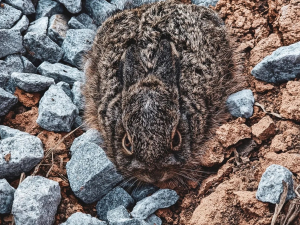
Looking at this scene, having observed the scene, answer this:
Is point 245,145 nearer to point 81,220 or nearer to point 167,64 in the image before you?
point 167,64

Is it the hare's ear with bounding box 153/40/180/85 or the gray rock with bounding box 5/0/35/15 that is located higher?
the gray rock with bounding box 5/0/35/15

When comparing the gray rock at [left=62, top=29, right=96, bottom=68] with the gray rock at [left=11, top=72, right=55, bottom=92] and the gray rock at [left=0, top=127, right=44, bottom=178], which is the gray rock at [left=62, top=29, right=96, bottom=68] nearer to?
the gray rock at [left=11, top=72, right=55, bottom=92]

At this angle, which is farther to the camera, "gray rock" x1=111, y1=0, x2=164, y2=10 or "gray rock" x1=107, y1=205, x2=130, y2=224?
"gray rock" x1=111, y1=0, x2=164, y2=10

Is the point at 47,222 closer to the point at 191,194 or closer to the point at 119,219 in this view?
the point at 119,219

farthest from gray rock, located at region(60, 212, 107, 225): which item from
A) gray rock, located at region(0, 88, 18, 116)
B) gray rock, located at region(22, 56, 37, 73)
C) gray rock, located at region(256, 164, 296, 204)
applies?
gray rock, located at region(22, 56, 37, 73)

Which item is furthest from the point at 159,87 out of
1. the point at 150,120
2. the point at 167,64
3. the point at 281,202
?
the point at 281,202

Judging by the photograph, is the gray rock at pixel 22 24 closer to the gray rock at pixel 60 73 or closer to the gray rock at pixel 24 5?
the gray rock at pixel 24 5
